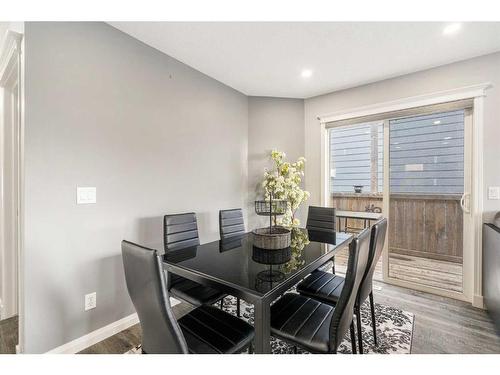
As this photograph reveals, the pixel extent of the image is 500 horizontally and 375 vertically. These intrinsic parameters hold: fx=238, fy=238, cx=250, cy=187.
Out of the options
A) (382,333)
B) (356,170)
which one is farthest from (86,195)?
(356,170)

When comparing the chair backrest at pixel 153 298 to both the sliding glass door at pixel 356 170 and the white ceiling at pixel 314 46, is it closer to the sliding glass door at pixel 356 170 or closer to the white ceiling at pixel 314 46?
the white ceiling at pixel 314 46

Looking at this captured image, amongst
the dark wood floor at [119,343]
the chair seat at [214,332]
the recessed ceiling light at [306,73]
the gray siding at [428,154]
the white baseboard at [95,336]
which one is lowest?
the dark wood floor at [119,343]

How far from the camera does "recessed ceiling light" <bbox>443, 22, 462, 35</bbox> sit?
2.02m

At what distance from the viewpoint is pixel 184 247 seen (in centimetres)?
213

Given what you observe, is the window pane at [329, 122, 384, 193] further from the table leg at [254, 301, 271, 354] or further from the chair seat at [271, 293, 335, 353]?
the table leg at [254, 301, 271, 354]

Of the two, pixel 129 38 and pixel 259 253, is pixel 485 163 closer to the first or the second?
pixel 259 253

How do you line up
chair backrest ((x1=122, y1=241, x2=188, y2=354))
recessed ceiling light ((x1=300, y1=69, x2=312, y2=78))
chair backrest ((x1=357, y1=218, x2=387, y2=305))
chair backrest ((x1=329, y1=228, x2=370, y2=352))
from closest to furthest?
chair backrest ((x1=122, y1=241, x2=188, y2=354)) < chair backrest ((x1=329, y1=228, x2=370, y2=352)) < chair backrest ((x1=357, y1=218, x2=387, y2=305)) < recessed ceiling light ((x1=300, y1=69, x2=312, y2=78))

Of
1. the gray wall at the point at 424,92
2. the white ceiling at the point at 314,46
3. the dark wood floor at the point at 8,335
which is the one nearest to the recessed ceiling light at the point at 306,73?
the white ceiling at the point at 314,46

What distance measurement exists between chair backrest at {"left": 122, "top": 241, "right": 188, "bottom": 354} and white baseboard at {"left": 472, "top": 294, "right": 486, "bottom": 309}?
308 cm

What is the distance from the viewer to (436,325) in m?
2.17

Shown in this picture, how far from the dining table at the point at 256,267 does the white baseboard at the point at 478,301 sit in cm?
167

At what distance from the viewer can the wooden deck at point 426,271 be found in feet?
9.08

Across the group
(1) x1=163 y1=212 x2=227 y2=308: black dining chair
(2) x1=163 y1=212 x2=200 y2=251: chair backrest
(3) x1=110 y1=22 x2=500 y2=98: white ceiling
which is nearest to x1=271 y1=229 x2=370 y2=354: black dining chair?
(1) x1=163 y1=212 x2=227 y2=308: black dining chair
